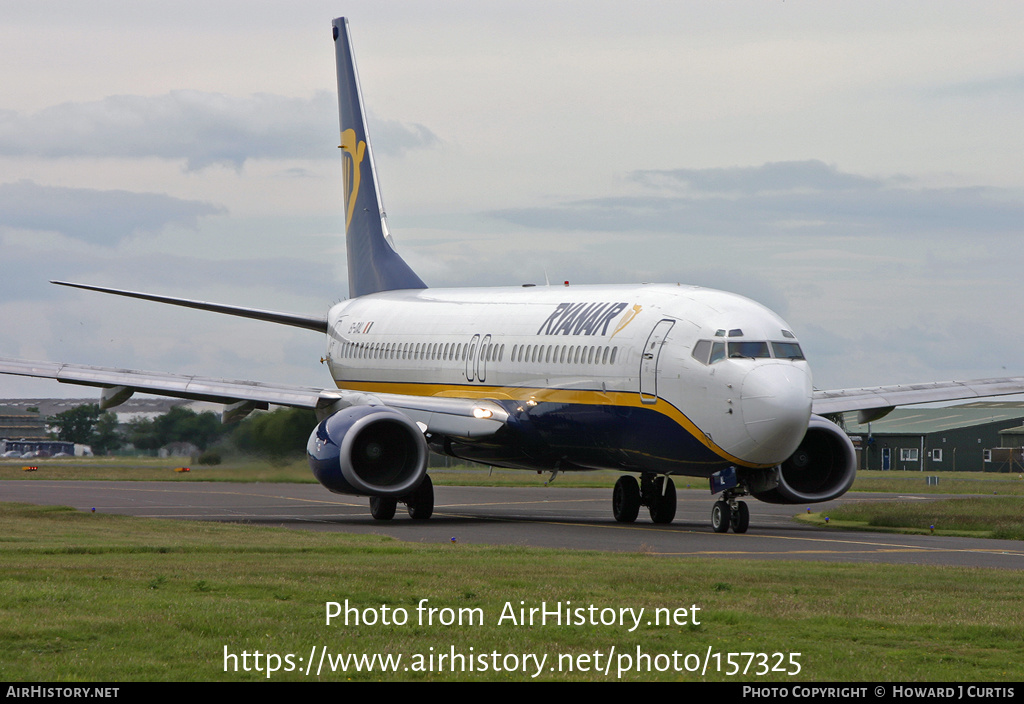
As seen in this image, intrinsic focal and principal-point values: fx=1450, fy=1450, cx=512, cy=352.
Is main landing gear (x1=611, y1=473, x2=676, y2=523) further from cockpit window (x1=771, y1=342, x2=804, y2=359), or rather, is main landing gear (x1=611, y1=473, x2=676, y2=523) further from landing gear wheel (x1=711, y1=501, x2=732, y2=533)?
cockpit window (x1=771, y1=342, x2=804, y2=359)

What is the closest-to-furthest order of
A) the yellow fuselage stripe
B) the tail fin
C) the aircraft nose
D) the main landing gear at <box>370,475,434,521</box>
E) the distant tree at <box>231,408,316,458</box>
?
the aircraft nose → the yellow fuselage stripe → the main landing gear at <box>370,475,434,521</box> → the distant tree at <box>231,408,316,458</box> → the tail fin

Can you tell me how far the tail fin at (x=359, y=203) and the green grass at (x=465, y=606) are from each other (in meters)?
19.5

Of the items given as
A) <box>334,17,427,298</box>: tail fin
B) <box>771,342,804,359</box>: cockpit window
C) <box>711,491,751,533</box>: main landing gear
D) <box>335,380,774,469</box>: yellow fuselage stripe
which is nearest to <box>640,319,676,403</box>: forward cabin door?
<box>335,380,774,469</box>: yellow fuselage stripe

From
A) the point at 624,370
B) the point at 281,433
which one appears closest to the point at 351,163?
the point at 281,433

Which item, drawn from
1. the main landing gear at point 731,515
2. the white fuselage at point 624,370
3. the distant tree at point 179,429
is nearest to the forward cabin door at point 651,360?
the white fuselage at point 624,370

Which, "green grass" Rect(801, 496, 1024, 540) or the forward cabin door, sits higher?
A: the forward cabin door

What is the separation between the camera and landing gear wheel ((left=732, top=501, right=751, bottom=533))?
80.3 ft

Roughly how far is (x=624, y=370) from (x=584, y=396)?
1.28 m

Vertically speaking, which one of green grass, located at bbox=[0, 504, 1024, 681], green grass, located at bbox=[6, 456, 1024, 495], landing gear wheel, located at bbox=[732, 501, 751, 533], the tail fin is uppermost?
the tail fin

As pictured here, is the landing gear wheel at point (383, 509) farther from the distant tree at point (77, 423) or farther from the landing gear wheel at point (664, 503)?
the distant tree at point (77, 423)

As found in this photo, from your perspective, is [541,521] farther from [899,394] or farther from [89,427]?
[89,427]

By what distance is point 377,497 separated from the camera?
27359 mm

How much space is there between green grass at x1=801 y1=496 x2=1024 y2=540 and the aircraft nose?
5308mm
